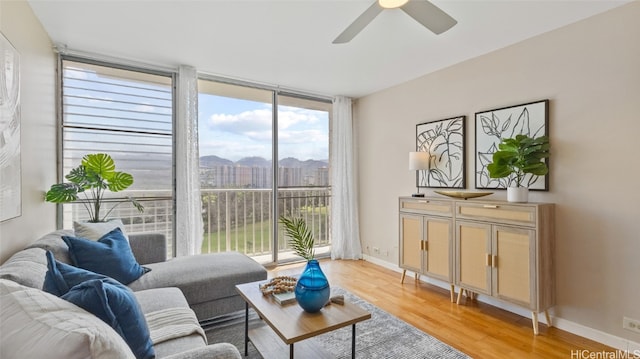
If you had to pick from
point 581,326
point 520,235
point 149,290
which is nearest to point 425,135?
point 520,235

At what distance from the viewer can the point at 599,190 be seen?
7.47ft

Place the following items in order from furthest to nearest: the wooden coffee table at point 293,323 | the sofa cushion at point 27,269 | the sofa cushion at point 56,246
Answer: the sofa cushion at point 56,246
the wooden coffee table at point 293,323
the sofa cushion at point 27,269

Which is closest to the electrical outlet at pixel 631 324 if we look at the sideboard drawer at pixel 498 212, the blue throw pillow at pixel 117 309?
the sideboard drawer at pixel 498 212

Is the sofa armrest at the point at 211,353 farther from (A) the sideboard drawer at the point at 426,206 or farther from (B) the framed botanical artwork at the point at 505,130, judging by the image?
(B) the framed botanical artwork at the point at 505,130

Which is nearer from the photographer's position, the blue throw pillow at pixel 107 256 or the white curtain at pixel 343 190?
the blue throw pillow at pixel 107 256

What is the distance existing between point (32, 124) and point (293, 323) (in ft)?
7.91

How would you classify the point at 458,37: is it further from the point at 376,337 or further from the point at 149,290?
the point at 149,290

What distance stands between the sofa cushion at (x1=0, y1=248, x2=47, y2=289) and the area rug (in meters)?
1.18

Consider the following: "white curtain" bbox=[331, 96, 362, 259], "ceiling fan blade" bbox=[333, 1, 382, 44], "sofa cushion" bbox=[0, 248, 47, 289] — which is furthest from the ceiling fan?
"white curtain" bbox=[331, 96, 362, 259]

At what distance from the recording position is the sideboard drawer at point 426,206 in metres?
3.03

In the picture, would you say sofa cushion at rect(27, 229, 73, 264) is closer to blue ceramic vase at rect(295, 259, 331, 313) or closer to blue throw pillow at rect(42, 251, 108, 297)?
blue throw pillow at rect(42, 251, 108, 297)

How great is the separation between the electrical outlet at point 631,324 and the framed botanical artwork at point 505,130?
104 cm

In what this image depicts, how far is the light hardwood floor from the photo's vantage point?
215 cm

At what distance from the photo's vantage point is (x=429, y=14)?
1.91 metres
